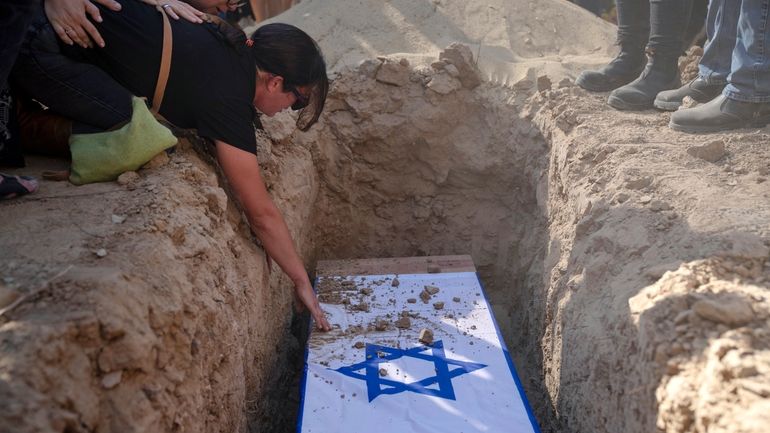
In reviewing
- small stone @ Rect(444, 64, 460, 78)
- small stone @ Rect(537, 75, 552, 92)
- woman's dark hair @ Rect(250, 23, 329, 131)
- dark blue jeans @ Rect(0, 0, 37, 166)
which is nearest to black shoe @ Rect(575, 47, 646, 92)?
small stone @ Rect(537, 75, 552, 92)

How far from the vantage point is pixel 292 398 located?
2.89 meters

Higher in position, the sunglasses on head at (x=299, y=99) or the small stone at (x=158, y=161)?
the sunglasses on head at (x=299, y=99)

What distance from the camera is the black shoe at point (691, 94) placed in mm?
3107

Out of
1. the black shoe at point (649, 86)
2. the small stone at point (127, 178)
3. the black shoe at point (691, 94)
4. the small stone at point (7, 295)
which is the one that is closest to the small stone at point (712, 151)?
the black shoe at point (691, 94)

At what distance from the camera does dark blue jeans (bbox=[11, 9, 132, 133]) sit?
7.11ft

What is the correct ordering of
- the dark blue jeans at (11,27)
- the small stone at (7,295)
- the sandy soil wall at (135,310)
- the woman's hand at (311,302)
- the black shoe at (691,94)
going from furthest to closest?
the black shoe at (691,94) → the woman's hand at (311,302) → the dark blue jeans at (11,27) → the small stone at (7,295) → the sandy soil wall at (135,310)

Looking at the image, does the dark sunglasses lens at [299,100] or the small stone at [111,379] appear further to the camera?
the dark sunglasses lens at [299,100]

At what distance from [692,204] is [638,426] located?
909mm

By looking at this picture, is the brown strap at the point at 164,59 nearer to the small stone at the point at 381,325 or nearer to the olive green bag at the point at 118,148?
the olive green bag at the point at 118,148

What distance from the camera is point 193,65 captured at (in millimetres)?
2188

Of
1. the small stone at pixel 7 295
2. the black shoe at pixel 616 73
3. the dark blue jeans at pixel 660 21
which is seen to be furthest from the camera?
the black shoe at pixel 616 73

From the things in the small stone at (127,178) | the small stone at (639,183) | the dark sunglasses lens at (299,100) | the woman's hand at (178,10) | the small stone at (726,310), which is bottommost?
the small stone at (726,310)

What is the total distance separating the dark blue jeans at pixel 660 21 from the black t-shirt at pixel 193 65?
2.30 meters

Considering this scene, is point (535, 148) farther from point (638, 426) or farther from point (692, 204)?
point (638, 426)
